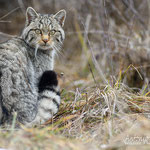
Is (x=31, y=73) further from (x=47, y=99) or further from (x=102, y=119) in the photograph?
(x=102, y=119)

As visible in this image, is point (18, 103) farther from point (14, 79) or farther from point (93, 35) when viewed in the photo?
point (93, 35)

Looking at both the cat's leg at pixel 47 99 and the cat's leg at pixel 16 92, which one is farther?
the cat's leg at pixel 47 99

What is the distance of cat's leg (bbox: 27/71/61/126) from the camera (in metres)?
2.80

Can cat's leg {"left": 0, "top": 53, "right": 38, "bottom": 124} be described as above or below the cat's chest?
below

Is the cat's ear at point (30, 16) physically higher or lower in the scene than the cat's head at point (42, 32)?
higher

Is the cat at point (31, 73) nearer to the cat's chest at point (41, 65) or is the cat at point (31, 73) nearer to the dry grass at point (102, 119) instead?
the cat's chest at point (41, 65)

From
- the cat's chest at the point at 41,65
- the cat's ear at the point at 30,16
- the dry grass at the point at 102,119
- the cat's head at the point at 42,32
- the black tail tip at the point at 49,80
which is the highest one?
the cat's ear at the point at 30,16

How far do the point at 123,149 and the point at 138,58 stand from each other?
269 centimetres

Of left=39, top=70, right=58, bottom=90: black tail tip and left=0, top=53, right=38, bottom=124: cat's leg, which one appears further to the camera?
left=39, top=70, right=58, bottom=90: black tail tip

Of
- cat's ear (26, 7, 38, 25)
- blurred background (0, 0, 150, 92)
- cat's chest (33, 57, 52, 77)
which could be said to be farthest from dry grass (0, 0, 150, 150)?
cat's ear (26, 7, 38, 25)

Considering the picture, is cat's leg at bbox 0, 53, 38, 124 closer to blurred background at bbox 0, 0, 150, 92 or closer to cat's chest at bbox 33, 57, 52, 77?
cat's chest at bbox 33, 57, 52, 77

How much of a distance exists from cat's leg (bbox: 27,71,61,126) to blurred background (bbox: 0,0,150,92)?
40.8 inches

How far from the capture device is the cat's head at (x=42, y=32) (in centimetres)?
343

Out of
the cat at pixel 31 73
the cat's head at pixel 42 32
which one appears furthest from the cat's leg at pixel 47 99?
the cat's head at pixel 42 32
